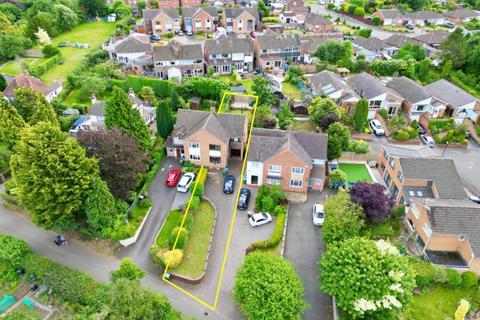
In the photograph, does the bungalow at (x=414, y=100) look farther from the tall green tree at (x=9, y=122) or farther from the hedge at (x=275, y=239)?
the tall green tree at (x=9, y=122)

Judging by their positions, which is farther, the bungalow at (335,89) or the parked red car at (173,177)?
the bungalow at (335,89)

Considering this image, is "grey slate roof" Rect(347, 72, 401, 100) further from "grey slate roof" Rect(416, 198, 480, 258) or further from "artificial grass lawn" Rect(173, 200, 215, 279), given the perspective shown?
"artificial grass lawn" Rect(173, 200, 215, 279)

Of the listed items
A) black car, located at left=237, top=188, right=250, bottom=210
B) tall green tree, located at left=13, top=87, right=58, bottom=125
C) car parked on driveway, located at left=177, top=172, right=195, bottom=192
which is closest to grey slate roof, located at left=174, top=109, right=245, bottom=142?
car parked on driveway, located at left=177, top=172, right=195, bottom=192

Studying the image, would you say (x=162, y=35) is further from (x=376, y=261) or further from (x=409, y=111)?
(x=376, y=261)

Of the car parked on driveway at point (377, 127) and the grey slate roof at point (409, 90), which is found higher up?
the grey slate roof at point (409, 90)

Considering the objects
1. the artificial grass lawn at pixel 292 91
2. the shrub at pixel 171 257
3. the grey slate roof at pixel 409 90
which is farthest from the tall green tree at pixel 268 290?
the grey slate roof at pixel 409 90

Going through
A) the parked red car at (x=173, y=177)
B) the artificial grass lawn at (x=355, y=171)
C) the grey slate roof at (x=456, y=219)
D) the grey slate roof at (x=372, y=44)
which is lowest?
the artificial grass lawn at (x=355, y=171)

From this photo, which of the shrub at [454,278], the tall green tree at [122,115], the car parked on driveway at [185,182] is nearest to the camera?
the shrub at [454,278]
